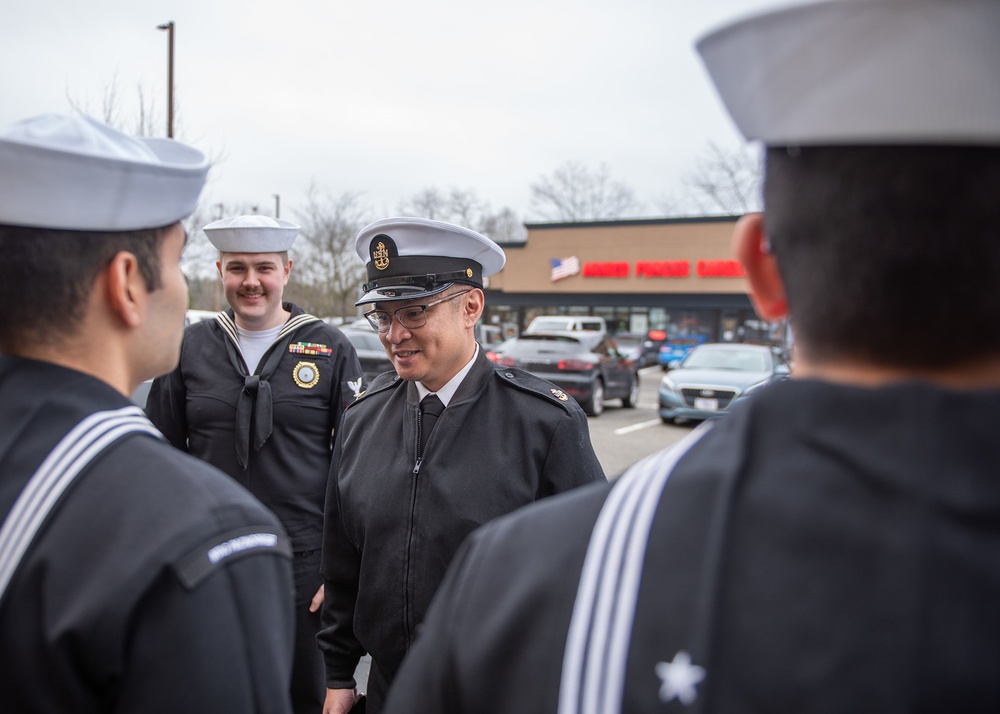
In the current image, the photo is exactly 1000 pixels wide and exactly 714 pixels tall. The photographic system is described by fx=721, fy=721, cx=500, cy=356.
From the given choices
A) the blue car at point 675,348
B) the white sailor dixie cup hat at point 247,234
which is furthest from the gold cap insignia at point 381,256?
the blue car at point 675,348

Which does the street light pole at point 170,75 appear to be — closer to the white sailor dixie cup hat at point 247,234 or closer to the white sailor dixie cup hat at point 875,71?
the white sailor dixie cup hat at point 247,234

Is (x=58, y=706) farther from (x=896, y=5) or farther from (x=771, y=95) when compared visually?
(x=896, y=5)

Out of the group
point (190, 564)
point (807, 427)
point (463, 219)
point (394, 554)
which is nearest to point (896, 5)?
point (807, 427)

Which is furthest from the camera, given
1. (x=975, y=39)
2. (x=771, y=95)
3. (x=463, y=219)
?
(x=463, y=219)

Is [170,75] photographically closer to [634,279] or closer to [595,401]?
[595,401]

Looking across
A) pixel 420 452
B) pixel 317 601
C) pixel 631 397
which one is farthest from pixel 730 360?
pixel 420 452

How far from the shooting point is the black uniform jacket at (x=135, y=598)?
102 centimetres

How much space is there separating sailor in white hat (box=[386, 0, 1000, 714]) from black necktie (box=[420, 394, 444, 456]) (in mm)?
1536

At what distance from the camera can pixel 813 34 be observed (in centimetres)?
75

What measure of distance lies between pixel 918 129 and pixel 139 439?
1159mm

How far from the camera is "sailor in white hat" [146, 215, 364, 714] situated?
3.33 meters

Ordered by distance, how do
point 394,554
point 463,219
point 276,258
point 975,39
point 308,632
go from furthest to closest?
point 463,219
point 276,258
point 308,632
point 394,554
point 975,39

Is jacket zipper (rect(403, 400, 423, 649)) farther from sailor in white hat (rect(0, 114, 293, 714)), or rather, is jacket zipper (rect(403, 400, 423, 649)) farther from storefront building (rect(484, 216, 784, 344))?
storefront building (rect(484, 216, 784, 344))

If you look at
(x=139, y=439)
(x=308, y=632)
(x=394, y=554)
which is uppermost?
(x=139, y=439)
